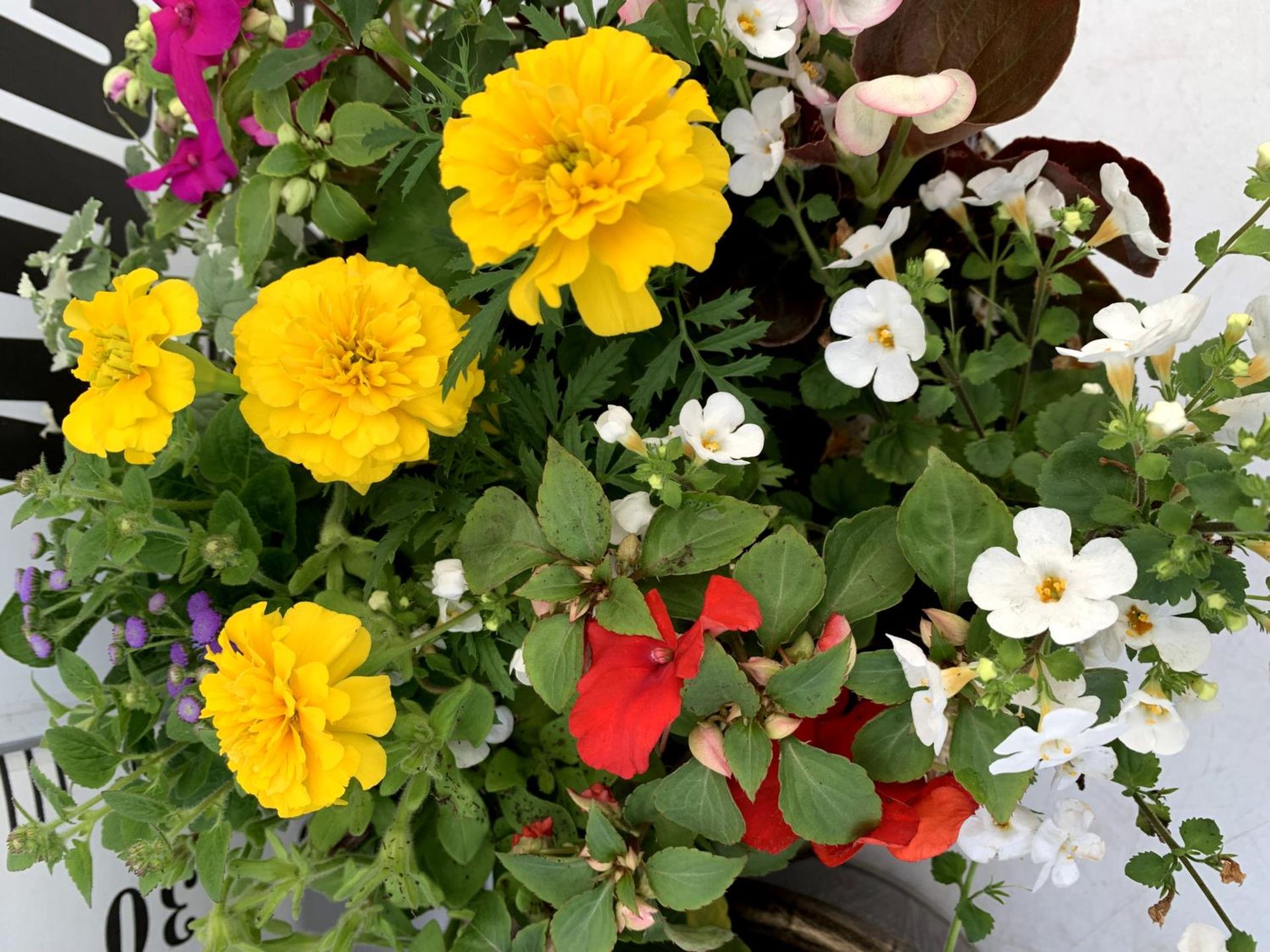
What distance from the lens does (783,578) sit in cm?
45

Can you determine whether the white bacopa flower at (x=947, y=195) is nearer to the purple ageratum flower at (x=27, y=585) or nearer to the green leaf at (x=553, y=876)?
the green leaf at (x=553, y=876)

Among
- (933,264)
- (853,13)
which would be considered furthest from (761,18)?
(933,264)

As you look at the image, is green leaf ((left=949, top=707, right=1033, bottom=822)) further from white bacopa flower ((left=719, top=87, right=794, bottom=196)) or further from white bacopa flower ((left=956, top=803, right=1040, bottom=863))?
white bacopa flower ((left=719, top=87, right=794, bottom=196))

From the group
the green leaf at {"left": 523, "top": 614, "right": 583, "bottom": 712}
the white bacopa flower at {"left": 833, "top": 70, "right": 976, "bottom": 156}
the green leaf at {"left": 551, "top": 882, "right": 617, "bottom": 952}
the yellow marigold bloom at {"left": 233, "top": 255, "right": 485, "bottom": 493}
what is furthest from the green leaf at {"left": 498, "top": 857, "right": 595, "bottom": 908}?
the white bacopa flower at {"left": 833, "top": 70, "right": 976, "bottom": 156}

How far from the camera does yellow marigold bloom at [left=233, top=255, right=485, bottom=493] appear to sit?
46cm

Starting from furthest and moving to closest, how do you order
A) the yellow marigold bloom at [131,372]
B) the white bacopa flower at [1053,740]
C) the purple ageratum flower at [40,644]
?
the purple ageratum flower at [40,644] → the yellow marigold bloom at [131,372] → the white bacopa flower at [1053,740]

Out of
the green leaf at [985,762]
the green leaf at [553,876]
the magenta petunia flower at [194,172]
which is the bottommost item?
the green leaf at [553,876]

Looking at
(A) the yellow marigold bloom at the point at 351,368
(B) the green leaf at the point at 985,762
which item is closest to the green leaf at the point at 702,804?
(B) the green leaf at the point at 985,762

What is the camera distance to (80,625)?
0.64 m

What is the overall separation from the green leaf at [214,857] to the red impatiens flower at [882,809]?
0.98ft

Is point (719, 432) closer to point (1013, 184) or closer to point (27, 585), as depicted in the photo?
point (1013, 184)

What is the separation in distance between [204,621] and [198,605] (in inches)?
0.6

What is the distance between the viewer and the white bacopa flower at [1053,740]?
38 centimetres

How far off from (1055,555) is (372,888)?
0.42 meters
